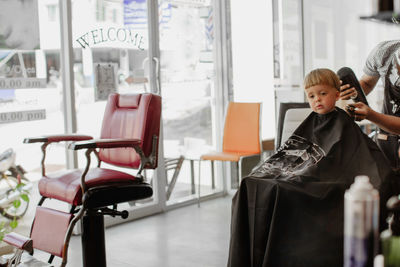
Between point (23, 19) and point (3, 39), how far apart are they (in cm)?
24

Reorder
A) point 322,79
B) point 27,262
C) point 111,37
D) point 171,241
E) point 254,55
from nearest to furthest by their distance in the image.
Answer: point 27,262 → point 322,79 → point 171,241 → point 111,37 → point 254,55

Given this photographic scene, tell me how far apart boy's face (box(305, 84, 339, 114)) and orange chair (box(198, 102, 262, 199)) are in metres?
2.07

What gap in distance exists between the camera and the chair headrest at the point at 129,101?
3.04m

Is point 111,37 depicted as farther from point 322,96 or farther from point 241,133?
point 322,96

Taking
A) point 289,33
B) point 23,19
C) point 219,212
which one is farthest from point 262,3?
point 23,19

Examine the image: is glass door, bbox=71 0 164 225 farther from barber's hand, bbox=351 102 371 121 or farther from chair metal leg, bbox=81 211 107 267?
barber's hand, bbox=351 102 371 121

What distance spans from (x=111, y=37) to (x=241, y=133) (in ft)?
4.99

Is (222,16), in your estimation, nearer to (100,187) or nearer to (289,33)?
(289,33)

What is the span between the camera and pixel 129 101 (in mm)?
3090

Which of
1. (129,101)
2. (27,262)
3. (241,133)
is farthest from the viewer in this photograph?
(241,133)

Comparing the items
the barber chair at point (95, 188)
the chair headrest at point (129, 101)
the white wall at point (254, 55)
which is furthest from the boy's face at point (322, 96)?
the white wall at point (254, 55)

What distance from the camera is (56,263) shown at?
322 centimetres

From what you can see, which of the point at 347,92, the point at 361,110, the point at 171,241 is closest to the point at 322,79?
the point at 347,92

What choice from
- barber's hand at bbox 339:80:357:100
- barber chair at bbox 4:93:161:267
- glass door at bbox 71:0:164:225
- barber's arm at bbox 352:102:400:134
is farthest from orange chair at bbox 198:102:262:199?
barber's arm at bbox 352:102:400:134
